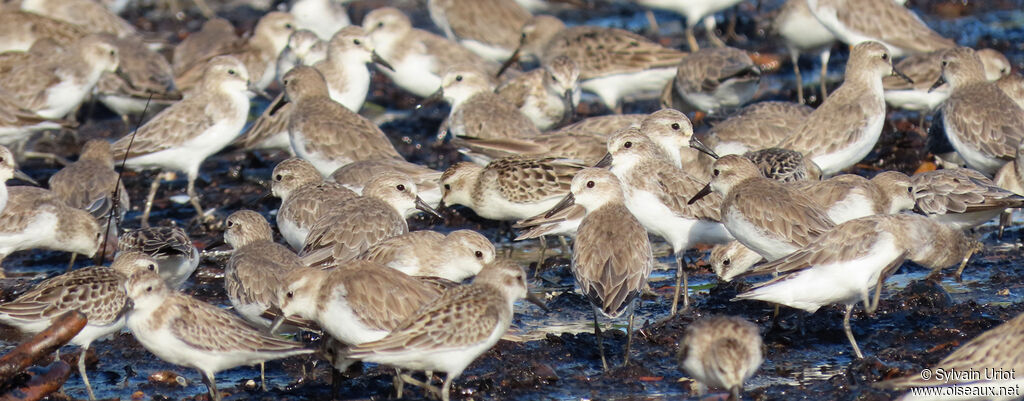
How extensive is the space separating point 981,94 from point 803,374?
4826 millimetres

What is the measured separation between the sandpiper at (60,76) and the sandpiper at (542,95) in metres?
4.29

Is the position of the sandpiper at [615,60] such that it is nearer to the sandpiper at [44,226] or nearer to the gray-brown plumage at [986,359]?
the sandpiper at [44,226]

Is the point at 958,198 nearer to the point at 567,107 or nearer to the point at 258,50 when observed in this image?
the point at 567,107

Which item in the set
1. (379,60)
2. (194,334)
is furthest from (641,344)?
(379,60)

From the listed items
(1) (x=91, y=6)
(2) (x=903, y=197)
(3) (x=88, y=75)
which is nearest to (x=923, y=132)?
(2) (x=903, y=197)

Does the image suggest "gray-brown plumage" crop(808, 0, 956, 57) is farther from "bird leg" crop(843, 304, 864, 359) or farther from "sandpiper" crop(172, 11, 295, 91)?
"bird leg" crop(843, 304, 864, 359)

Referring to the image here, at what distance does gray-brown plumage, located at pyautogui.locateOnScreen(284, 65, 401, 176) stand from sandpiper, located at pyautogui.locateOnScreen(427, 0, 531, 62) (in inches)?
173

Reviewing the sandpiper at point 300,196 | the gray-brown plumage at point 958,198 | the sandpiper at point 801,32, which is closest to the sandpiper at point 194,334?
the sandpiper at point 300,196

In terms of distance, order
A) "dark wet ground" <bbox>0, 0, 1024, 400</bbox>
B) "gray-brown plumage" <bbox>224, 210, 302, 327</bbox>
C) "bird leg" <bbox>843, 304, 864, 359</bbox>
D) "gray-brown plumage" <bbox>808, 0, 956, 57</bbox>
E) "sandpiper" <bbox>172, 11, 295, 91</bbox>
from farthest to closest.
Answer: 1. "sandpiper" <bbox>172, 11, 295, 91</bbox>
2. "gray-brown plumage" <bbox>808, 0, 956, 57</bbox>
3. "gray-brown plumage" <bbox>224, 210, 302, 327</bbox>
4. "bird leg" <bbox>843, 304, 864, 359</bbox>
5. "dark wet ground" <bbox>0, 0, 1024, 400</bbox>

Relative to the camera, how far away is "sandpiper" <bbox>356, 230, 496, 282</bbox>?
8484mm

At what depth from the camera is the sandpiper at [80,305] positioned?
306 inches

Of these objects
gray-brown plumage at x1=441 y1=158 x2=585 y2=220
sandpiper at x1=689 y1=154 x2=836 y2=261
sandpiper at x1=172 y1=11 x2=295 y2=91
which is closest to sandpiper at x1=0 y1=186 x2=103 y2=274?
gray-brown plumage at x1=441 y1=158 x2=585 y2=220

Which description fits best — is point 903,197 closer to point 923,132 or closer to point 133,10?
point 923,132

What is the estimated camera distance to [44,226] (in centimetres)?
1024
